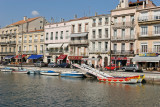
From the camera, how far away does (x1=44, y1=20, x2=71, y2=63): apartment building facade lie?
207 feet

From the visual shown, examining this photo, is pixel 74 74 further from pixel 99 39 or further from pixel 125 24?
pixel 125 24

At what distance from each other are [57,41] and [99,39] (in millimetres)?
14830

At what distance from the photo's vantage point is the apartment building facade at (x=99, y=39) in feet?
180

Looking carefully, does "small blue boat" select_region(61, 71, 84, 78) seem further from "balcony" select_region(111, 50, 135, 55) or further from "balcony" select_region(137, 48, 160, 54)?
"balcony" select_region(137, 48, 160, 54)

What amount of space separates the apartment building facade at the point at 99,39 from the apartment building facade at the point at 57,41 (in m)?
8.05

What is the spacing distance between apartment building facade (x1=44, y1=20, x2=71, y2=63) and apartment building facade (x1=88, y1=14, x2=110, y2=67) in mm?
8049

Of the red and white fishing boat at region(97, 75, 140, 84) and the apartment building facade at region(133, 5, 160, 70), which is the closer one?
the red and white fishing boat at region(97, 75, 140, 84)

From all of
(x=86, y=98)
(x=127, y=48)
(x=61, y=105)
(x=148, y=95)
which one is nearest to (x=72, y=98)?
(x=86, y=98)

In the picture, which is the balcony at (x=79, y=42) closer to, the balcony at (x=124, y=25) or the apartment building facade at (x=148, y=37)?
the balcony at (x=124, y=25)

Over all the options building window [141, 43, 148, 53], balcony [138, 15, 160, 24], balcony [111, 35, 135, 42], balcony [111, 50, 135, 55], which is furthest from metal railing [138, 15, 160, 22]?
balcony [111, 50, 135, 55]

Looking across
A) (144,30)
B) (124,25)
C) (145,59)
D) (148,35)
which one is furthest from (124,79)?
(124,25)

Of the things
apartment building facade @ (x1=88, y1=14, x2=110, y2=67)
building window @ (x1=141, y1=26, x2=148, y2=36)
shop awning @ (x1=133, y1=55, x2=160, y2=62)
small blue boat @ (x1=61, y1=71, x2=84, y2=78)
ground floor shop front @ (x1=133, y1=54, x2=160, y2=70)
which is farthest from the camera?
apartment building facade @ (x1=88, y1=14, x2=110, y2=67)

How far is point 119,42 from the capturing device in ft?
173

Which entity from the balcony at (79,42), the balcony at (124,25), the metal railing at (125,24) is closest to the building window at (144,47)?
the balcony at (124,25)
